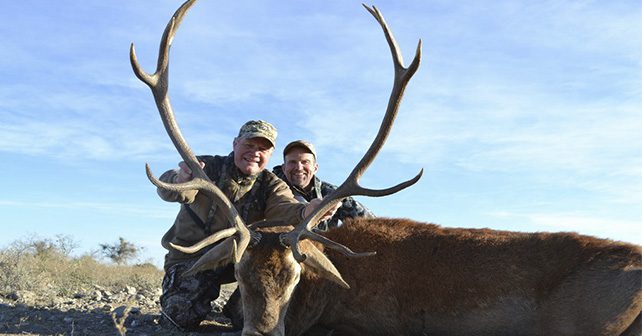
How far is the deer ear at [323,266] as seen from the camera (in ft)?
18.2

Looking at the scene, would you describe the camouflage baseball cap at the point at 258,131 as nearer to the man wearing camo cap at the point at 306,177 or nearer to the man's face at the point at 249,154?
the man's face at the point at 249,154

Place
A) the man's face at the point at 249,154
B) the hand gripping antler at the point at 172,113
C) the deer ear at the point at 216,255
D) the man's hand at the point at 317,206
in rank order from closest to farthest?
the deer ear at the point at 216,255 < the hand gripping antler at the point at 172,113 < the man's hand at the point at 317,206 < the man's face at the point at 249,154

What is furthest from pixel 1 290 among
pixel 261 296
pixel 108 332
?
pixel 261 296

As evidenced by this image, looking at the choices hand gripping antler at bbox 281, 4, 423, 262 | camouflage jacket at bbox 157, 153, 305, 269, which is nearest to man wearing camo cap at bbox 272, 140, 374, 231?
camouflage jacket at bbox 157, 153, 305, 269

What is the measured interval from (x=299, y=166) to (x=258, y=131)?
1.52 m

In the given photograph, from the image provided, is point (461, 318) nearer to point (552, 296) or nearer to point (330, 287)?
point (552, 296)

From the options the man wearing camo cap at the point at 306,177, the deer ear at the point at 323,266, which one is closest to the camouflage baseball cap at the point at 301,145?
the man wearing camo cap at the point at 306,177

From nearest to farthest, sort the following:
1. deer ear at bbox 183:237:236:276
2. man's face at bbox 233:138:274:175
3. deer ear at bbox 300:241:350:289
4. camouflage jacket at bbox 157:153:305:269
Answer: deer ear at bbox 300:241:350:289, deer ear at bbox 183:237:236:276, camouflage jacket at bbox 157:153:305:269, man's face at bbox 233:138:274:175

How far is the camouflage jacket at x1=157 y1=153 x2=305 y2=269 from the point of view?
22.7ft

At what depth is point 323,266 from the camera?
18.3 ft

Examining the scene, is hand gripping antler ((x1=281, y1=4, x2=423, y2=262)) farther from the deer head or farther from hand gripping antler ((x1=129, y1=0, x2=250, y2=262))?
hand gripping antler ((x1=129, y1=0, x2=250, y2=262))

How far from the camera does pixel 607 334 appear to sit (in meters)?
5.23

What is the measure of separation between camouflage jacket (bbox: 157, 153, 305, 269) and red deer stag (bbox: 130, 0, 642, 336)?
0.90 metres

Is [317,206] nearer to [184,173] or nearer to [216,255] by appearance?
[216,255]
